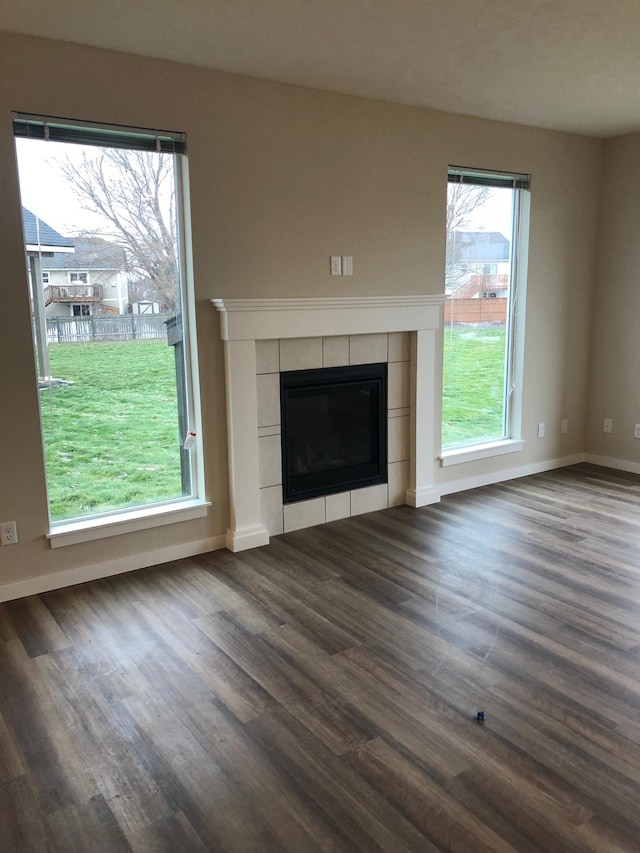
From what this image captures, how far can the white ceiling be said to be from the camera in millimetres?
2586

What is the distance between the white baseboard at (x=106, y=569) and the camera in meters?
3.12

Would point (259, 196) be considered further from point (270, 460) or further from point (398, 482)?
point (398, 482)

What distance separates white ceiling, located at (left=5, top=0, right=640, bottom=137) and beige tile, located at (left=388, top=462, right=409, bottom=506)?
2204 millimetres

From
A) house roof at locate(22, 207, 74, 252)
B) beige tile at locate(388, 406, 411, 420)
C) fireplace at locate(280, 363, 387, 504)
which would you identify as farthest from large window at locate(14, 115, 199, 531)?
beige tile at locate(388, 406, 411, 420)

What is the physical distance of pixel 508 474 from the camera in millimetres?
4984

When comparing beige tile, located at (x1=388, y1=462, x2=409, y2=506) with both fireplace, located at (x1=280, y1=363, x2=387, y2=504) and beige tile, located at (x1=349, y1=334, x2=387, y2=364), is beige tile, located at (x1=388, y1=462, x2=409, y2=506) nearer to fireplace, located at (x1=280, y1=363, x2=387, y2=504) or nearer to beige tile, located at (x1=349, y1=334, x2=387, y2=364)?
fireplace, located at (x1=280, y1=363, x2=387, y2=504)

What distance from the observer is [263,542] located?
374 centimetres

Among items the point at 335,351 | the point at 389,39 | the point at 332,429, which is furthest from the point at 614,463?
the point at 389,39

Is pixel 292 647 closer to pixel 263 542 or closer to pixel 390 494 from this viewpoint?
pixel 263 542

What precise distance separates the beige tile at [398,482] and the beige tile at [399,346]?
2.25 feet

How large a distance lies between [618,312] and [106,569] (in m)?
4.12

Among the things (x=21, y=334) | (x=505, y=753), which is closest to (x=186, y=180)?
(x=21, y=334)

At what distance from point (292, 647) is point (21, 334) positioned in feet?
5.91

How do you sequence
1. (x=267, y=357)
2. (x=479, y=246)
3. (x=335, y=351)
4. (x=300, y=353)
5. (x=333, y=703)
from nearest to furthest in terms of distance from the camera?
1. (x=333, y=703)
2. (x=267, y=357)
3. (x=300, y=353)
4. (x=335, y=351)
5. (x=479, y=246)
